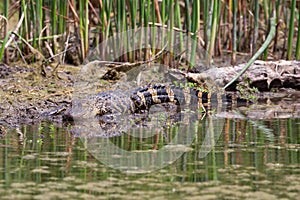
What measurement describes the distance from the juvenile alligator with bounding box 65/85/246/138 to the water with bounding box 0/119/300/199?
1.04m

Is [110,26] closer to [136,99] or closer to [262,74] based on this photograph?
[136,99]

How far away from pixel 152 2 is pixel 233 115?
1.82 m

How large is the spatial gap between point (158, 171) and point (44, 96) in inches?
115

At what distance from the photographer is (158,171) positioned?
3643mm

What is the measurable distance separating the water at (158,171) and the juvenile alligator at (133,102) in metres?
1.04

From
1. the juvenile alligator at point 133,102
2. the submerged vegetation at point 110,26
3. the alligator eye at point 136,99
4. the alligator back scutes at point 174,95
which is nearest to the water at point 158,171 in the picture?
the juvenile alligator at point 133,102

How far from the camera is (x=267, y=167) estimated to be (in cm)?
372

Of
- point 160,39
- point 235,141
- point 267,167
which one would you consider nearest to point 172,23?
point 160,39

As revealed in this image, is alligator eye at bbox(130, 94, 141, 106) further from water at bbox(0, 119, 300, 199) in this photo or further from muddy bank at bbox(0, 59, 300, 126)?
water at bbox(0, 119, 300, 199)

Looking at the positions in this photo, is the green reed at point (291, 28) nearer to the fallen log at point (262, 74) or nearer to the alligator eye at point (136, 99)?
the fallen log at point (262, 74)

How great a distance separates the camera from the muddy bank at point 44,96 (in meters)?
5.77

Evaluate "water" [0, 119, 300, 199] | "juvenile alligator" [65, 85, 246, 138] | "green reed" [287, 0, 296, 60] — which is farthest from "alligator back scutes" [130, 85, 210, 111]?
"water" [0, 119, 300, 199]

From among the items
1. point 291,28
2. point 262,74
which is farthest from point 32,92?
point 291,28

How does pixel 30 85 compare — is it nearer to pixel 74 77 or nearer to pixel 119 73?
pixel 74 77
